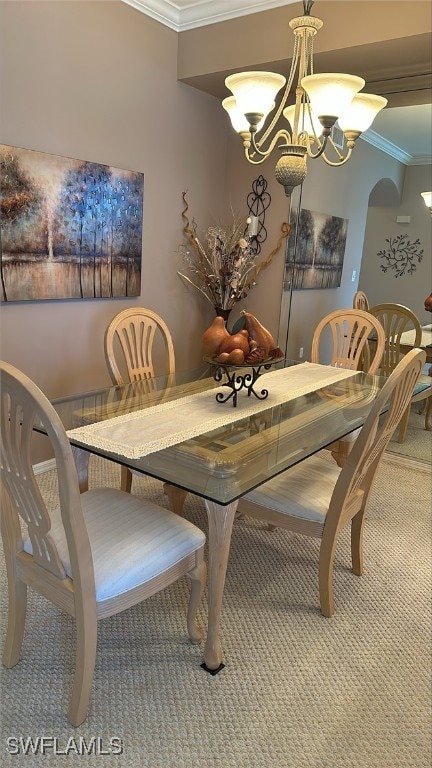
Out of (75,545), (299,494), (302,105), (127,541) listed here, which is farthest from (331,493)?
(302,105)

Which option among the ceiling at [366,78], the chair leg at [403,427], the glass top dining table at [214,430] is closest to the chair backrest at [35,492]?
the glass top dining table at [214,430]

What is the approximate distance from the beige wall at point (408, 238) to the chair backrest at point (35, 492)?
9.74 feet

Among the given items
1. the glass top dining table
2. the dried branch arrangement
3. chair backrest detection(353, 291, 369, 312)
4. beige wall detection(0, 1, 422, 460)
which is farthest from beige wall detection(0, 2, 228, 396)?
chair backrest detection(353, 291, 369, 312)

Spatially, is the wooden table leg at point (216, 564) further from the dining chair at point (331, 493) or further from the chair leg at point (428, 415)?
the chair leg at point (428, 415)

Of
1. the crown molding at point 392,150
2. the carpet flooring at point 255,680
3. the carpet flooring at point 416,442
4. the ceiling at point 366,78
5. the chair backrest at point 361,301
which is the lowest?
the carpet flooring at point 255,680

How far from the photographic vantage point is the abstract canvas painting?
12.6 ft

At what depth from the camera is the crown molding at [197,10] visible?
9.94ft

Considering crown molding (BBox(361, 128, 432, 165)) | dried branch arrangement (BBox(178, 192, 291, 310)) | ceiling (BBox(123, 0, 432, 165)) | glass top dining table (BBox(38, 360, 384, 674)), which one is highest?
ceiling (BBox(123, 0, 432, 165))

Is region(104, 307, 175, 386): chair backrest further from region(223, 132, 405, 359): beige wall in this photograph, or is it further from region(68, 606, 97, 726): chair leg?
region(223, 132, 405, 359): beige wall

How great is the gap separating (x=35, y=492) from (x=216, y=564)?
0.60 metres

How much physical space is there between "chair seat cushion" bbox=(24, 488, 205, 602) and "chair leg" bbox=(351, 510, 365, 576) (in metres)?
0.83

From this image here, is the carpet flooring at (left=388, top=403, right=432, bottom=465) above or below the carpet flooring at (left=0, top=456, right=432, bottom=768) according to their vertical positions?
above

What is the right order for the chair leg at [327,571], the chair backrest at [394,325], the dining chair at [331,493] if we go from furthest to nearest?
the chair backrest at [394,325], the chair leg at [327,571], the dining chair at [331,493]

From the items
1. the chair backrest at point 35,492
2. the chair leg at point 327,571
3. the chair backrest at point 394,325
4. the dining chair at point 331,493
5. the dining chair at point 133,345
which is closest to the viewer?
the chair backrest at point 35,492
